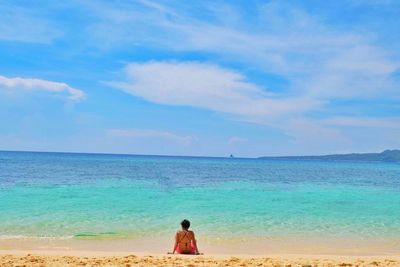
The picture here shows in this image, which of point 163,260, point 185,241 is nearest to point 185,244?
point 185,241

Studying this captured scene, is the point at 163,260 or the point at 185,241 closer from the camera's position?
the point at 163,260

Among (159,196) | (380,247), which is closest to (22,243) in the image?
(380,247)

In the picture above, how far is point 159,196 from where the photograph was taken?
1118 inches

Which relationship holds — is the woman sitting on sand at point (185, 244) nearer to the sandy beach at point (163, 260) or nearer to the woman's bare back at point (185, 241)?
the woman's bare back at point (185, 241)

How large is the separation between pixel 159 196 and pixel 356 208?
1139 cm

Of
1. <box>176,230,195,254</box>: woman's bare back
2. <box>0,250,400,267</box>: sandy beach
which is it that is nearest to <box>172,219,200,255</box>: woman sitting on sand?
<box>176,230,195,254</box>: woman's bare back

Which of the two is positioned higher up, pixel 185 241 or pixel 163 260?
pixel 185 241

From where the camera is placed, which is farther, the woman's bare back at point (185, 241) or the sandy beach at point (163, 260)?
the woman's bare back at point (185, 241)

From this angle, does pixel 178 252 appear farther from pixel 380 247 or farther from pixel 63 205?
pixel 63 205

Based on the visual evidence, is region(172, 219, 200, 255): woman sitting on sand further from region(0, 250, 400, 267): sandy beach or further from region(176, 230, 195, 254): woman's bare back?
region(0, 250, 400, 267): sandy beach

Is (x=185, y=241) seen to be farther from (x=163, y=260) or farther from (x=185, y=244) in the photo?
(x=163, y=260)

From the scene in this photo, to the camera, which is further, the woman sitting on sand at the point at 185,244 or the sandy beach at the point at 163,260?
the woman sitting on sand at the point at 185,244

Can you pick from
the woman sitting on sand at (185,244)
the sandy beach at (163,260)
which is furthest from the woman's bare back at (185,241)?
the sandy beach at (163,260)

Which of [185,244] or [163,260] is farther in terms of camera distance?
[185,244]
